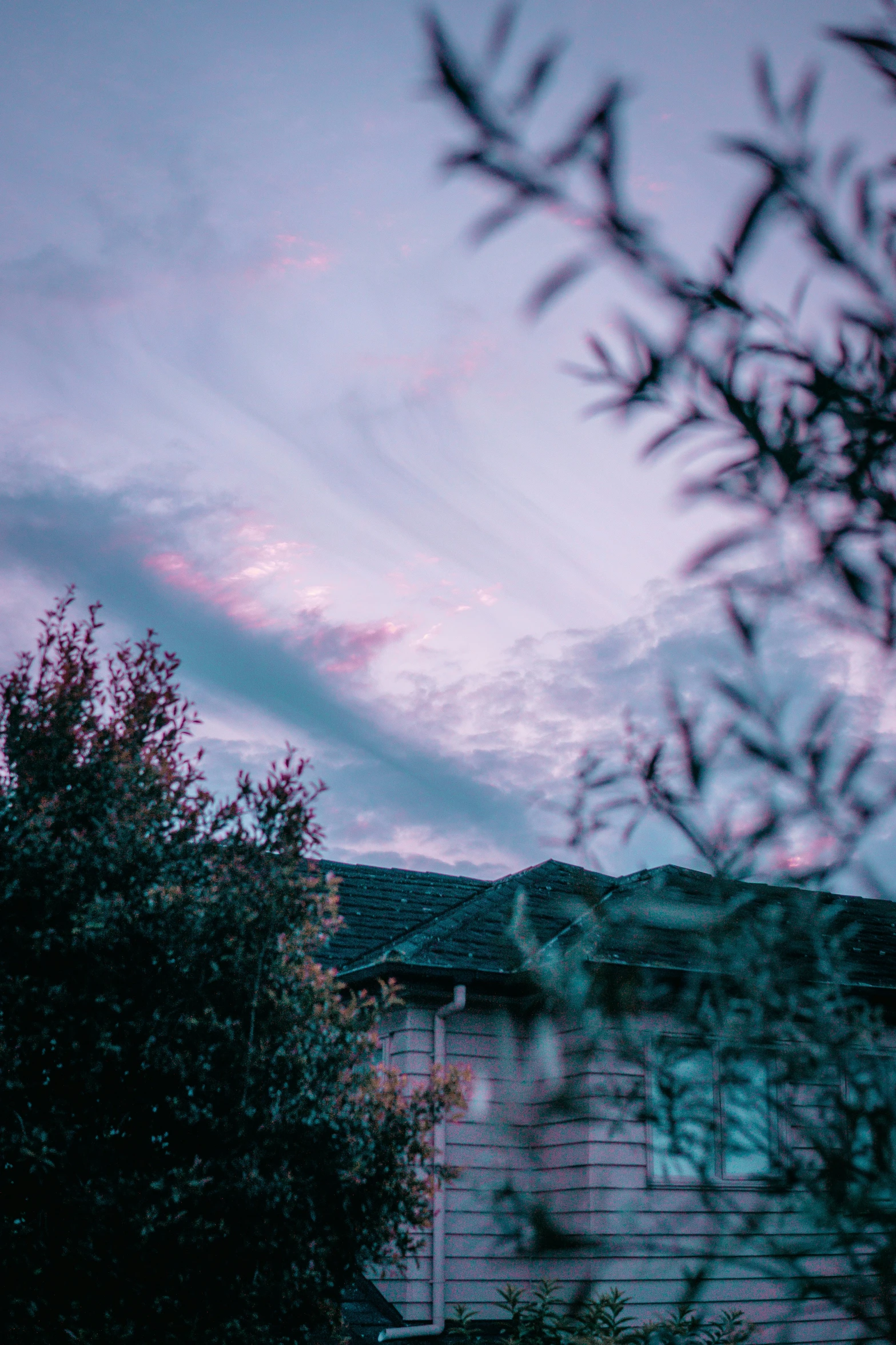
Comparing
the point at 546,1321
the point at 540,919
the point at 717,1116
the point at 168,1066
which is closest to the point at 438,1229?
the point at 546,1321

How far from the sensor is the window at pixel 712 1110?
6.39 feet

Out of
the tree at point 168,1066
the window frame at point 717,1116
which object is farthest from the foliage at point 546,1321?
the window frame at point 717,1116

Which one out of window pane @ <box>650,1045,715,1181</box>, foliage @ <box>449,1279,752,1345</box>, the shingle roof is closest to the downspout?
foliage @ <box>449,1279,752,1345</box>

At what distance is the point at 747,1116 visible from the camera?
2096 millimetres

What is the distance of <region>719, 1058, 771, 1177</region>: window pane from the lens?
6.32 ft

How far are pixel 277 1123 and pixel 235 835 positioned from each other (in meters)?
2.04

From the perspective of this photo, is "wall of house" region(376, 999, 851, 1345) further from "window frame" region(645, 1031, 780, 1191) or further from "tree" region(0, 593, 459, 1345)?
"window frame" region(645, 1031, 780, 1191)

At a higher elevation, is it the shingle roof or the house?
the shingle roof

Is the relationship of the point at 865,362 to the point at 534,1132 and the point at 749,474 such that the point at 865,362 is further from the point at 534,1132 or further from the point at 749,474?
the point at 534,1132

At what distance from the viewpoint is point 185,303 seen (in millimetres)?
5711

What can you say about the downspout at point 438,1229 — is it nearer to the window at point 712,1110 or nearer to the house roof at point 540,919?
the house roof at point 540,919

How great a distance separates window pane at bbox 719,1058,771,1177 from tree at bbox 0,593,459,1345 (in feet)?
17.2

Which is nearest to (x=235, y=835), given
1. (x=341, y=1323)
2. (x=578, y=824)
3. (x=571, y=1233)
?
(x=341, y=1323)

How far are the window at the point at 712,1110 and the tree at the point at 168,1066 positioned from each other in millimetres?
5157
